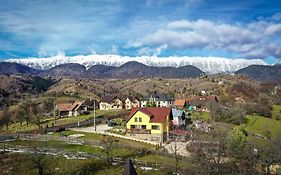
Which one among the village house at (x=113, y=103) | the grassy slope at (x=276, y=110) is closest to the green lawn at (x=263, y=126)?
the grassy slope at (x=276, y=110)

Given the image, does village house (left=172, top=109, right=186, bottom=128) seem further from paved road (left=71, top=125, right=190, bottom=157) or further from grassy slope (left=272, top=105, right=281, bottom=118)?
grassy slope (left=272, top=105, right=281, bottom=118)

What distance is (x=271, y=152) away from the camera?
158ft

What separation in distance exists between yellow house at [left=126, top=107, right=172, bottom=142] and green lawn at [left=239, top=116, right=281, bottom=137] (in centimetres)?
2332

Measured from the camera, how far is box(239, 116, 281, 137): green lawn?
76688mm

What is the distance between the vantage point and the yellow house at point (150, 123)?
2422 inches

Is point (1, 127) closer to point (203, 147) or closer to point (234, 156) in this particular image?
point (203, 147)

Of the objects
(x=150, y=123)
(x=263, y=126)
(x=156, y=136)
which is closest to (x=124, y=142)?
(x=156, y=136)

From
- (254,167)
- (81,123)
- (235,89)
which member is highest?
(235,89)

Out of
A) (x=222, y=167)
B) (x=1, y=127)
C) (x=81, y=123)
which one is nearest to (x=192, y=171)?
(x=222, y=167)

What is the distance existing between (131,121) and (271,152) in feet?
86.6

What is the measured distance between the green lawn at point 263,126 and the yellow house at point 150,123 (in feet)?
76.5

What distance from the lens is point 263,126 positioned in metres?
81.7

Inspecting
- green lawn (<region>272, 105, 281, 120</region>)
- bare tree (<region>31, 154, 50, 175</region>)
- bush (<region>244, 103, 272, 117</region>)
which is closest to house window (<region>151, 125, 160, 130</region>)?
bare tree (<region>31, 154, 50, 175</region>)

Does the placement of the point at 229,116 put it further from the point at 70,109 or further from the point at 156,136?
the point at 70,109
